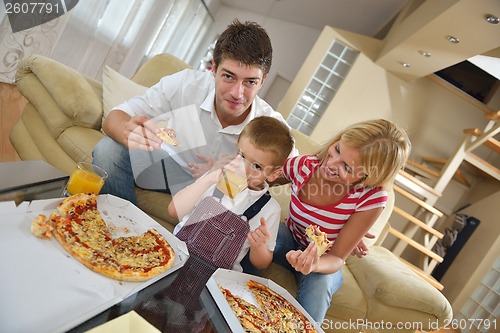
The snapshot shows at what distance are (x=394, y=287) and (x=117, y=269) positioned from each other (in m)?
1.33

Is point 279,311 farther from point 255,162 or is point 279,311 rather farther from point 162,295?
point 255,162

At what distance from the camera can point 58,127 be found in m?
1.79

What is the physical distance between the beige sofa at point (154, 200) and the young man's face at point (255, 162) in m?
0.46

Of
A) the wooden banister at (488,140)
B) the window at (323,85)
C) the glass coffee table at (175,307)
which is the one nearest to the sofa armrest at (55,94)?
the glass coffee table at (175,307)

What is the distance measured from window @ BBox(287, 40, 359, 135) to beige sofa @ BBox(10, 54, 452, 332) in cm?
321

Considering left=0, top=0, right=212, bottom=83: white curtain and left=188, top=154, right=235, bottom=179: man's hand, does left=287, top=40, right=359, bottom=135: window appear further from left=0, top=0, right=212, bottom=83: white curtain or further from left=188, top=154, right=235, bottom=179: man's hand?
left=188, top=154, right=235, bottom=179: man's hand

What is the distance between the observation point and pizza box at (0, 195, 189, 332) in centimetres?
55

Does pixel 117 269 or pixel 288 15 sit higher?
pixel 288 15

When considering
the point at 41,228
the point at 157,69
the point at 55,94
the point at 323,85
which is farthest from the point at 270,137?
the point at 323,85

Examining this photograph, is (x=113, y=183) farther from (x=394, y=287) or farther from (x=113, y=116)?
(x=394, y=287)

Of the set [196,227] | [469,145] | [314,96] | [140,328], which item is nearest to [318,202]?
[196,227]

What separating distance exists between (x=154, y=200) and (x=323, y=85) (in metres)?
3.80

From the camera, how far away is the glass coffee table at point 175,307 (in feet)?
2.24

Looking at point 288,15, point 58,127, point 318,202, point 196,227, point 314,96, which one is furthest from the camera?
point 288,15
